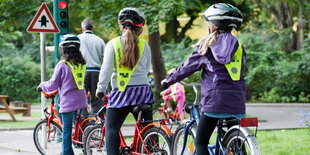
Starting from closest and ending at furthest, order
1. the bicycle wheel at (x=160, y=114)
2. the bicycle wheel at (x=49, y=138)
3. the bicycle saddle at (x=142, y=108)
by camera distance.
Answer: the bicycle saddle at (x=142, y=108)
the bicycle wheel at (x=49, y=138)
the bicycle wheel at (x=160, y=114)

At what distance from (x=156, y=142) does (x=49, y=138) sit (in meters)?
2.78

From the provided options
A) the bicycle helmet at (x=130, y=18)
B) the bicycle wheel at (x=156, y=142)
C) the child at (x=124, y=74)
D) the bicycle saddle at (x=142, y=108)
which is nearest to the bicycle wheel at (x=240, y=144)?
the bicycle wheel at (x=156, y=142)

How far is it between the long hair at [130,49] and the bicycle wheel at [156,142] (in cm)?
72

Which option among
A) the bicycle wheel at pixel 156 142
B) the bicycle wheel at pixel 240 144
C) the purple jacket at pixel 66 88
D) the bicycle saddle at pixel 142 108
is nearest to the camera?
the bicycle wheel at pixel 240 144

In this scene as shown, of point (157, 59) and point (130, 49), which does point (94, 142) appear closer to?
point (130, 49)

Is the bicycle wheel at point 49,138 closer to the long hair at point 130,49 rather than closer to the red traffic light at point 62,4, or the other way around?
the long hair at point 130,49

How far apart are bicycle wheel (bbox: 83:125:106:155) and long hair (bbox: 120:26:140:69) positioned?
1.29 m

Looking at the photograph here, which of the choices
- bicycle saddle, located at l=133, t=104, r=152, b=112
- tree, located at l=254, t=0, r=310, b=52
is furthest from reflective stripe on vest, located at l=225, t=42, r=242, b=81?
tree, located at l=254, t=0, r=310, b=52

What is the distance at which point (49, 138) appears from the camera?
9.28 meters

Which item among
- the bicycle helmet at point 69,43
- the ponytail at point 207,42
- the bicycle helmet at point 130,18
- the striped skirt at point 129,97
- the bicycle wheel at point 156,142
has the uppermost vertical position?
the bicycle helmet at point 130,18

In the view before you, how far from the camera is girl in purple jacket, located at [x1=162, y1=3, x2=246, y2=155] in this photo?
19.4 ft

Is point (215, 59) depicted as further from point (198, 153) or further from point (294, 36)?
point (294, 36)

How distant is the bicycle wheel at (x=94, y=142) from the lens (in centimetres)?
802

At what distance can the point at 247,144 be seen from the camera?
18.7ft
